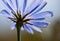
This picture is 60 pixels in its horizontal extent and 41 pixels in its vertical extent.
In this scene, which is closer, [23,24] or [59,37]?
[23,24]

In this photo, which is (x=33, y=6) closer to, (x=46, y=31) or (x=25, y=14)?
(x=25, y=14)

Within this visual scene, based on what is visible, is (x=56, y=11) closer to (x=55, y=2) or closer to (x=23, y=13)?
(x=55, y=2)

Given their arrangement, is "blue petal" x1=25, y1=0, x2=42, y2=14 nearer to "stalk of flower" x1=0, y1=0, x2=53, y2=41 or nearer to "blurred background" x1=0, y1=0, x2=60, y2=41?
"stalk of flower" x1=0, y1=0, x2=53, y2=41

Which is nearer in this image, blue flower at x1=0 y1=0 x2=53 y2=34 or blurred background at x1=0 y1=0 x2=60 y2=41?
blue flower at x1=0 y1=0 x2=53 y2=34

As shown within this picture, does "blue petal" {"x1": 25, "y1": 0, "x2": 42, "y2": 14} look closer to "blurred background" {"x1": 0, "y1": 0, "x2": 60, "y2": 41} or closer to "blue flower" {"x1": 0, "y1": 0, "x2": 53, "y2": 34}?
"blue flower" {"x1": 0, "y1": 0, "x2": 53, "y2": 34}

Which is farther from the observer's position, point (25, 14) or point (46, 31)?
point (46, 31)

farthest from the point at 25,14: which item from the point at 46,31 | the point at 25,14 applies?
the point at 46,31

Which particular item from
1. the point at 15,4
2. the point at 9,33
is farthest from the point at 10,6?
the point at 9,33

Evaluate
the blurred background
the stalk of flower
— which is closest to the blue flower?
the stalk of flower
